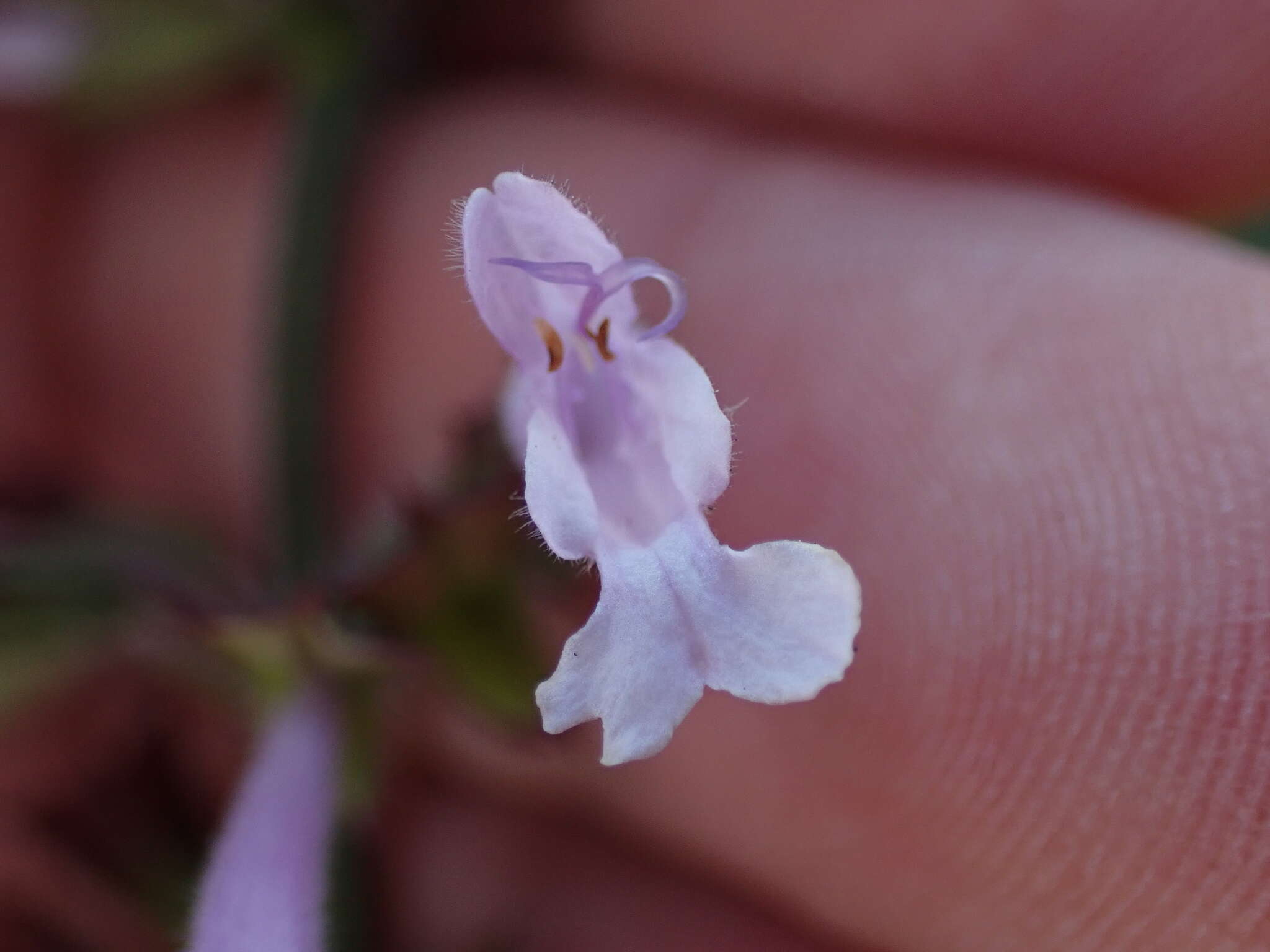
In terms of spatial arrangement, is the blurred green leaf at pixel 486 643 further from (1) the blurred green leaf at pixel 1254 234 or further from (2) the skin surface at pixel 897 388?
(1) the blurred green leaf at pixel 1254 234

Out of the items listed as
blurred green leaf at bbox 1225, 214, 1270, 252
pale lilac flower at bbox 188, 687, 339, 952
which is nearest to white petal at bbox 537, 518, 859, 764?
pale lilac flower at bbox 188, 687, 339, 952

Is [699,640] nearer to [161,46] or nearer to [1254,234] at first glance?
[161,46]

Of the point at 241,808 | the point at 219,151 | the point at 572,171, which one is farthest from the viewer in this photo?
the point at 219,151

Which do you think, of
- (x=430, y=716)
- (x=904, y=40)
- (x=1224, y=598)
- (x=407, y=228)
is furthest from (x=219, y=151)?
(x=1224, y=598)

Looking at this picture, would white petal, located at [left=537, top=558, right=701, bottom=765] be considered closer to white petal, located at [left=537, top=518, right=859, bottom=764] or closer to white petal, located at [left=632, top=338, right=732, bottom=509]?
white petal, located at [left=537, top=518, right=859, bottom=764]

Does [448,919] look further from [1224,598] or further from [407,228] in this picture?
[1224,598]

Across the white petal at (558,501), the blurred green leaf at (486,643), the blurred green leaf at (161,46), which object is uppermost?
the blurred green leaf at (161,46)

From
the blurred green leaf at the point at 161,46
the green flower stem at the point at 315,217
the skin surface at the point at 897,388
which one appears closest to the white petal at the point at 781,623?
the skin surface at the point at 897,388
